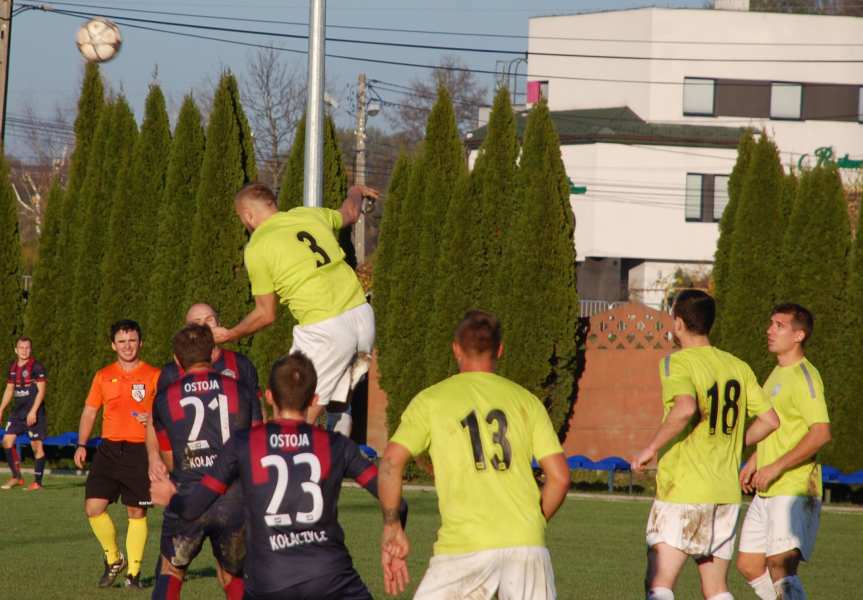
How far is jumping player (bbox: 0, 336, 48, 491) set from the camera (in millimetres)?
20594

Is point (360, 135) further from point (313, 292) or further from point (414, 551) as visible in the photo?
point (313, 292)

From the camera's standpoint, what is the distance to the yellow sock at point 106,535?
37.9 feet

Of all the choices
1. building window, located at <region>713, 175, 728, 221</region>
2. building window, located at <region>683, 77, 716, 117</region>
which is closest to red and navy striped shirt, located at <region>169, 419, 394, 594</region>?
building window, located at <region>713, 175, 728, 221</region>

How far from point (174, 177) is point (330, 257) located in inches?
641

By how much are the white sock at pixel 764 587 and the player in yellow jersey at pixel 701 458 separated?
1003 millimetres

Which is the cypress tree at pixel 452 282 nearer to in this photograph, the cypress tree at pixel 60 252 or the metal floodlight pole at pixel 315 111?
the cypress tree at pixel 60 252

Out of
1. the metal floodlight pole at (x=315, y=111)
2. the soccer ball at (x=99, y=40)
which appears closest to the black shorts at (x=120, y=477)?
the metal floodlight pole at (x=315, y=111)

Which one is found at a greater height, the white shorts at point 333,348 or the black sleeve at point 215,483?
the white shorts at point 333,348

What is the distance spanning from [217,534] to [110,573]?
10.8ft

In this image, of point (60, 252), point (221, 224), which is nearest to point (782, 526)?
point (221, 224)

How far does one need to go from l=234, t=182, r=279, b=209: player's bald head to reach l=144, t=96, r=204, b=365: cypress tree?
15659 mm

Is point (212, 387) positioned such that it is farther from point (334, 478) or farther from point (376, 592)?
point (376, 592)

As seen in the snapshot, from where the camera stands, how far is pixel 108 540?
11.6 m

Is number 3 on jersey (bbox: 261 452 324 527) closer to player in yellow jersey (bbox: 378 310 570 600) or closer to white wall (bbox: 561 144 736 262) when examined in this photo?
player in yellow jersey (bbox: 378 310 570 600)
